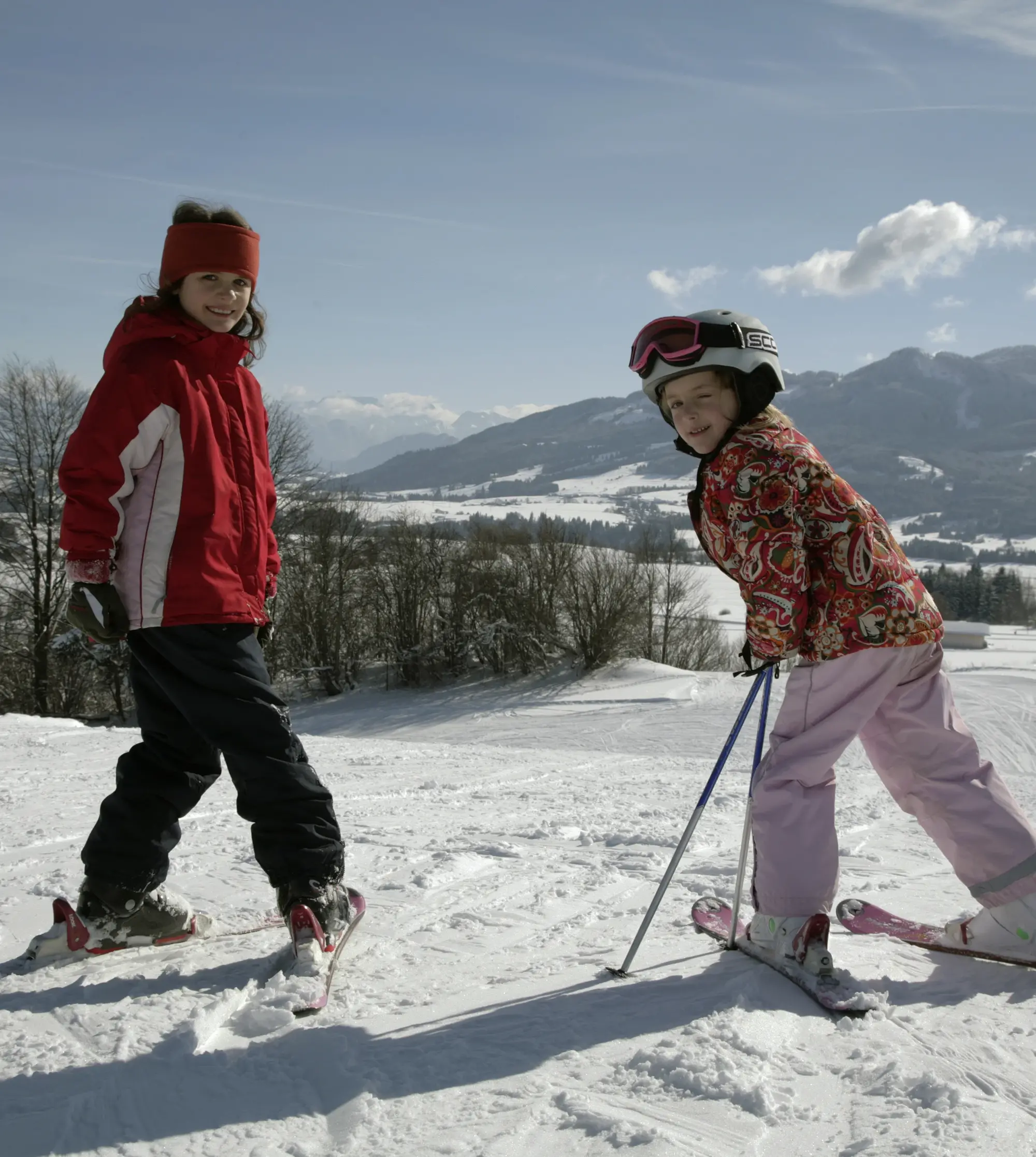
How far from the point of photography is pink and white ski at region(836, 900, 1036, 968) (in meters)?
2.80

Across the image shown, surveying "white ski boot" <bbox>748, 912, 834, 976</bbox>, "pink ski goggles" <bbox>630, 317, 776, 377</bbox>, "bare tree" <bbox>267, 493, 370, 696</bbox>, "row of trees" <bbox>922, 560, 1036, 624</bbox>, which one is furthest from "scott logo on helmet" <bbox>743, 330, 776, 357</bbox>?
"row of trees" <bbox>922, 560, 1036, 624</bbox>

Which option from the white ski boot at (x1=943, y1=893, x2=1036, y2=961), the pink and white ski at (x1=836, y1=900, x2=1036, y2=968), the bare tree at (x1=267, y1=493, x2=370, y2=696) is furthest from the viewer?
the bare tree at (x1=267, y1=493, x2=370, y2=696)

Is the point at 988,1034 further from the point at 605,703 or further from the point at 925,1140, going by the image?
the point at 605,703

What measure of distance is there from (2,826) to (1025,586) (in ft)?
368

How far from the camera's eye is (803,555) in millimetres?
2547

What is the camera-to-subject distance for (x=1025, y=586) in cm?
10050

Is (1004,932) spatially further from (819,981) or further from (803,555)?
(803,555)

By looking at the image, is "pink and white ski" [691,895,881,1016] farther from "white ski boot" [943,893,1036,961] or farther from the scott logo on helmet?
the scott logo on helmet

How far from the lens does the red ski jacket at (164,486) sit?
253cm

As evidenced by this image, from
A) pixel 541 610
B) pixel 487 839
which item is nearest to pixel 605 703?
pixel 541 610

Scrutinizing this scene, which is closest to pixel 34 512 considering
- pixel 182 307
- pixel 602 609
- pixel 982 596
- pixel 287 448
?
pixel 287 448

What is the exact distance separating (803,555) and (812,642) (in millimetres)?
299

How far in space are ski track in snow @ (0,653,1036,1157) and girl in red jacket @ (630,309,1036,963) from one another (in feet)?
0.81

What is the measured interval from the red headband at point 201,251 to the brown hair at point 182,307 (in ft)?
0.08
